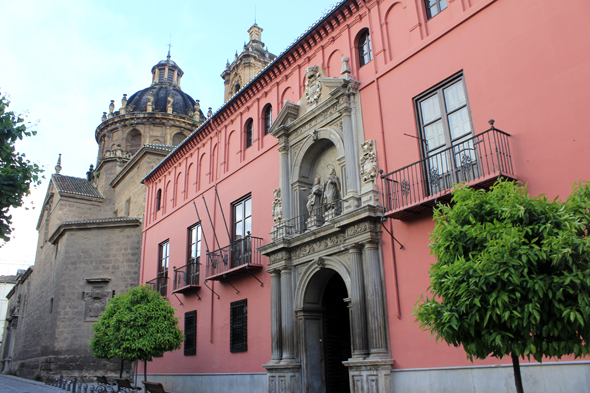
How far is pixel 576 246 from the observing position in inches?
201

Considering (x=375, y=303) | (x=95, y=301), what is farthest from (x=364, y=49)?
(x=95, y=301)

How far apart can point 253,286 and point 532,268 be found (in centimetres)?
1063

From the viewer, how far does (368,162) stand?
1151 cm

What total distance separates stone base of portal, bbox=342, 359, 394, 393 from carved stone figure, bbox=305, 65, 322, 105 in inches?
282

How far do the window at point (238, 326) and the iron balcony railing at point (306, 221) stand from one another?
2.80m

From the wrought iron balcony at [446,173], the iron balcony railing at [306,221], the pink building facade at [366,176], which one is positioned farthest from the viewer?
the iron balcony railing at [306,221]

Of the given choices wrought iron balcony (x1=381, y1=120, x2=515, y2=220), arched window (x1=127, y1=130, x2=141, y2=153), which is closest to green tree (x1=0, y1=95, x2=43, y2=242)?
wrought iron balcony (x1=381, y1=120, x2=515, y2=220)

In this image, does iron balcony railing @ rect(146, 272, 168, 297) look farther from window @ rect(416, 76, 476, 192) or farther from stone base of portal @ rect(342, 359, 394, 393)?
window @ rect(416, 76, 476, 192)

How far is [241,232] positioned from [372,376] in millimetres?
7680

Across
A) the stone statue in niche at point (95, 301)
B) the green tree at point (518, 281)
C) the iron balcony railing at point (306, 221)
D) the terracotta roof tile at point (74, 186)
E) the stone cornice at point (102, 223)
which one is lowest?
the green tree at point (518, 281)

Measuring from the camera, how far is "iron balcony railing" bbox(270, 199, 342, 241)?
40.9ft

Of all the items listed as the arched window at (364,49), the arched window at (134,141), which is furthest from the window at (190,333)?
the arched window at (134,141)

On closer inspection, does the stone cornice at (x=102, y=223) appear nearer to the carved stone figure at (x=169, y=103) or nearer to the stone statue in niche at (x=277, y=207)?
the stone statue in niche at (x=277, y=207)

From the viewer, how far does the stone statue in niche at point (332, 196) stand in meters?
12.4
